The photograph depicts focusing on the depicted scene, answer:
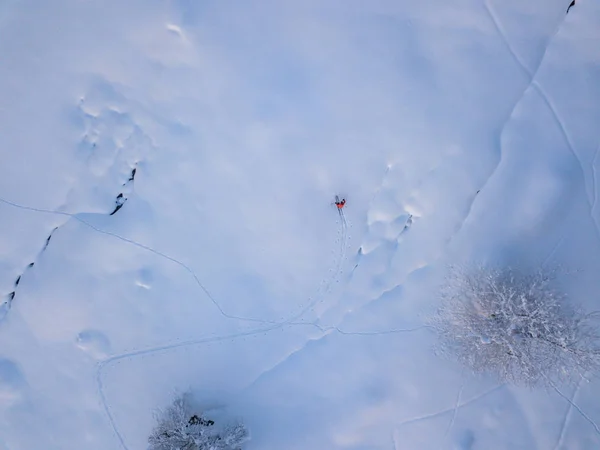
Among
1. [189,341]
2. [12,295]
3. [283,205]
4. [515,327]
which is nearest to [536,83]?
[515,327]

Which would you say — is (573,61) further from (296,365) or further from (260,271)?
(296,365)

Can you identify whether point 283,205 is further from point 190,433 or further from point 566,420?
point 566,420

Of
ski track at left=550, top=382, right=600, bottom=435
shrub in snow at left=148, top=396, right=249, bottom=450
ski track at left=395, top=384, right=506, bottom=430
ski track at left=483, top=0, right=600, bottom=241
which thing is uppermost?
ski track at left=483, top=0, right=600, bottom=241

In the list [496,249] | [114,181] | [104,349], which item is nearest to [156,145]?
[114,181]

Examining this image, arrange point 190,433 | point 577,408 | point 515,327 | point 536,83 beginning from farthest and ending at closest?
point 577,408 < point 536,83 < point 190,433 < point 515,327

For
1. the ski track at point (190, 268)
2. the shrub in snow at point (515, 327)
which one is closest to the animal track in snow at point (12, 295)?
the ski track at point (190, 268)

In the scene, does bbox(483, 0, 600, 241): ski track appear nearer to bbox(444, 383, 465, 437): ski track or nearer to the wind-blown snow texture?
the wind-blown snow texture

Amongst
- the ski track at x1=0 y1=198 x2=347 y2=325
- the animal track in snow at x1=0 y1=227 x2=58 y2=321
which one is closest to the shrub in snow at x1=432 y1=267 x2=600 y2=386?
the ski track at x1=0 y1=198 x2=347 y2=325

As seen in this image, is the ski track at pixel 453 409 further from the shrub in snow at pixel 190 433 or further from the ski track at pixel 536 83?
the ski track at pixel 536 83
